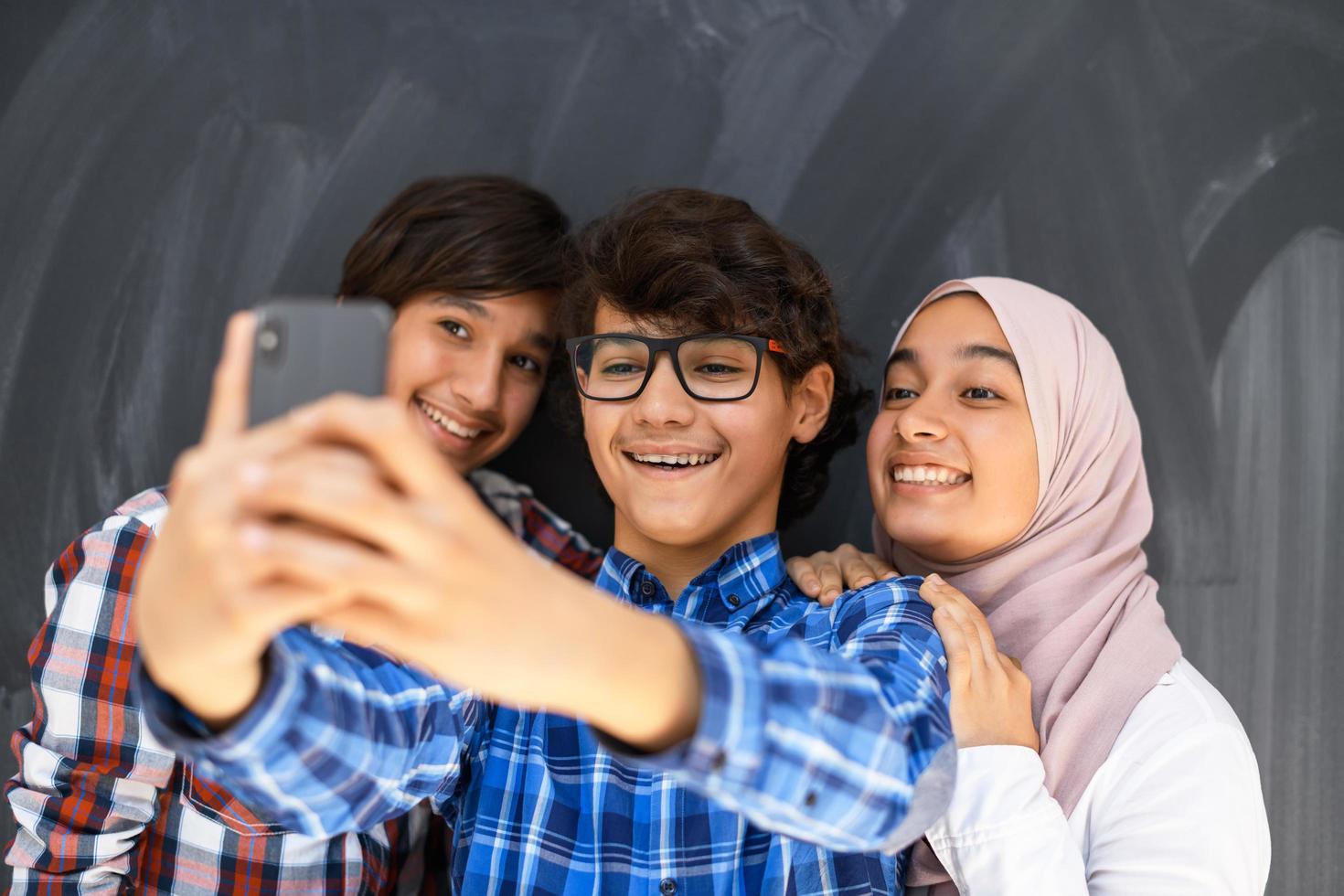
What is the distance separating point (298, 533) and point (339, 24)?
141 centimetres

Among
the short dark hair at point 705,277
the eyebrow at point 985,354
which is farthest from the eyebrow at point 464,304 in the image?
the eyebrow at point 985,354

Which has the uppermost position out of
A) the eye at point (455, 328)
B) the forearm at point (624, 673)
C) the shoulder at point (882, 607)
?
the eye at point (455, 328)

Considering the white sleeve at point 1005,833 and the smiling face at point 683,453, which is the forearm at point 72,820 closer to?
the smiling face at point 683,453

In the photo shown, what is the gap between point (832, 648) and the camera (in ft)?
3.92

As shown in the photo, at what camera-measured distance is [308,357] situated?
2.15 feet

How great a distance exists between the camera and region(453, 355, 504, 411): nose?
158 centimetres

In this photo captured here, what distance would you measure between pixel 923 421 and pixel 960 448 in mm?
61

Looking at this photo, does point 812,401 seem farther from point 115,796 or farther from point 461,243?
point 115,796

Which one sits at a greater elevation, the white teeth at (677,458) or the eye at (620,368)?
the eye at (620,368)

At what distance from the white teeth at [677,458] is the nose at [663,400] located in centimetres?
5

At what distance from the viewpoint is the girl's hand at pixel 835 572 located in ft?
4.45

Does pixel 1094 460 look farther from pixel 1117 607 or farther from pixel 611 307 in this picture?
pixel 611 307

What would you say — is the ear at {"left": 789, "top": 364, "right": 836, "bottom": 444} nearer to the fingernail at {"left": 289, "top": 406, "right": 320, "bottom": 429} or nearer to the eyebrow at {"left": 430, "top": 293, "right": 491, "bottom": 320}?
the eyebrow at {"left": 430, "top": 293, "right": 491, "bottom": 320}

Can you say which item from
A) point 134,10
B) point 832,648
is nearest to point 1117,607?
point 832,648
